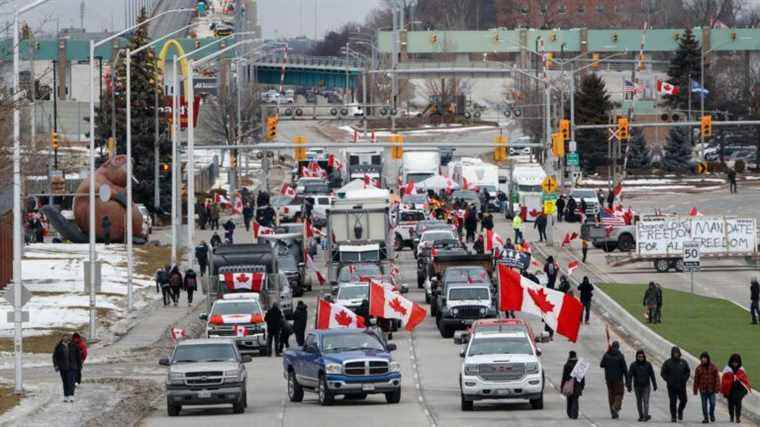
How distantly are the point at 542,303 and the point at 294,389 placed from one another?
717cm

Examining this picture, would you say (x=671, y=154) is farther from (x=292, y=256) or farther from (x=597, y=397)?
(x=597, y=397)

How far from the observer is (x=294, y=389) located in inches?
1312

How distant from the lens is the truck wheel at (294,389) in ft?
109

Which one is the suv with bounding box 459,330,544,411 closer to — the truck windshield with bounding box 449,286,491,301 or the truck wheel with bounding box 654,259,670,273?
the truck windshield with bounding box 449,286,491,301

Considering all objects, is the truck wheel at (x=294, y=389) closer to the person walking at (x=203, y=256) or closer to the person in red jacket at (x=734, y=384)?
the person in red jacket at (x=734, y=384)

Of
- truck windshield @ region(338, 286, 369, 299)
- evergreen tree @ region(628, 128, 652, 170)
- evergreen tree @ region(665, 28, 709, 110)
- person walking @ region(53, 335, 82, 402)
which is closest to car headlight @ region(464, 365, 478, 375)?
person walking @ region(53, 335, 82, 402)

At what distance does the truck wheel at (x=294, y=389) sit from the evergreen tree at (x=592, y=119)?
83753mm

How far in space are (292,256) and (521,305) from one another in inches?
799

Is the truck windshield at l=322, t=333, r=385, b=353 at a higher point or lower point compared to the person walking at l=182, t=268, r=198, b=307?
higher

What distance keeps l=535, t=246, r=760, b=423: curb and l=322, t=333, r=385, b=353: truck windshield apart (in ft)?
22.1

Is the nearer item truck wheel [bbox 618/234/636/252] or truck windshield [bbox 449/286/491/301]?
truck windshield [bbox 449/286/491/301]

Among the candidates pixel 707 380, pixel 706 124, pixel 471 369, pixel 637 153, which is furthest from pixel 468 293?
pixel 637 153

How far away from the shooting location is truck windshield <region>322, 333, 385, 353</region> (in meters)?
32.3

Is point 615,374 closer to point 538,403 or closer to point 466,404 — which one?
point 538,403
